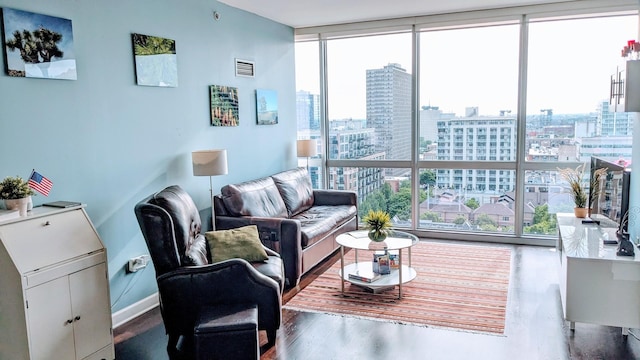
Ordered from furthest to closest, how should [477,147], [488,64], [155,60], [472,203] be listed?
[472,203] < [477,147] < [488,64] < [155,60]

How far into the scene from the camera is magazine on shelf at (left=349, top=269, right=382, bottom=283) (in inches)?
165

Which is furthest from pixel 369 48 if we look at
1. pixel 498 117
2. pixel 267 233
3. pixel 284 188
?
pixel 267 233

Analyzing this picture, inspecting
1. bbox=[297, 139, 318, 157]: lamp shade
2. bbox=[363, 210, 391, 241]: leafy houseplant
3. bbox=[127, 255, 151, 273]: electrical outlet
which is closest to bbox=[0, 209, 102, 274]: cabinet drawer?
bbox=[127, 255, 151, 273]: electrical outlet

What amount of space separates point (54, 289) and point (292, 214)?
2.94 m

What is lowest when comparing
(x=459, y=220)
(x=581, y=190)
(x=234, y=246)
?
(x=459, y=220)

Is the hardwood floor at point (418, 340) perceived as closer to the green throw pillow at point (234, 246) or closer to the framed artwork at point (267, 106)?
the green throw pillow at point (234, 246)

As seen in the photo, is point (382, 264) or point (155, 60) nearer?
point (155, 60)

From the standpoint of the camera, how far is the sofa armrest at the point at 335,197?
589 cm

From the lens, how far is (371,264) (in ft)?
15.2

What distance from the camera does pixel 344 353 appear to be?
125 inches

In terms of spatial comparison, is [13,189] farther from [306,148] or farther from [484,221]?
[484,221]

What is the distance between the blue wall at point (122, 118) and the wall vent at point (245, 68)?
0.07m

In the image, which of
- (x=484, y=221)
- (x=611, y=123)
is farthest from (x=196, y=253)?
(x=611, y=123)

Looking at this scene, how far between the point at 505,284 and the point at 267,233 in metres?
2.23
